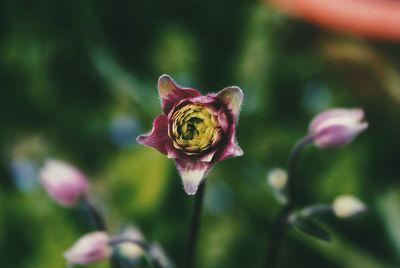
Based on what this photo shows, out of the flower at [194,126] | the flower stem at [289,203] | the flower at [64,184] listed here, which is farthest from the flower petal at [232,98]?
the flower at [64,184]

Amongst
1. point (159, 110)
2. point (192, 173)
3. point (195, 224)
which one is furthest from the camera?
point (159, 110)

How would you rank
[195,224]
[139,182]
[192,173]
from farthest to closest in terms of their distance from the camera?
1. [139,182]
2. [195,224]
3. [192,173]

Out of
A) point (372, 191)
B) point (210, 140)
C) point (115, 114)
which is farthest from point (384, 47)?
point (210, 140)

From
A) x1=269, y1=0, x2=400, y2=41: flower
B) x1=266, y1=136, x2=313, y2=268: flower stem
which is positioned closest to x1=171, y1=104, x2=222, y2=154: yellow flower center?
x1=266, y1=136, x2=313, y2=268: flower stem

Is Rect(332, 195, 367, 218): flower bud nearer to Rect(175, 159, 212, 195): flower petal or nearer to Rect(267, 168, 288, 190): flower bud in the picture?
Rect(267, 168, 288, 190): flower bud

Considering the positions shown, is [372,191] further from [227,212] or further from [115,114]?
[115,114]

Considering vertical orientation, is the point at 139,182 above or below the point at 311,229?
above

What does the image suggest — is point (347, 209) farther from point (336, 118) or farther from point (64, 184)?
point (64, 184)

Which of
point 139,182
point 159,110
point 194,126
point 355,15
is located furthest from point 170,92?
point 355,15
